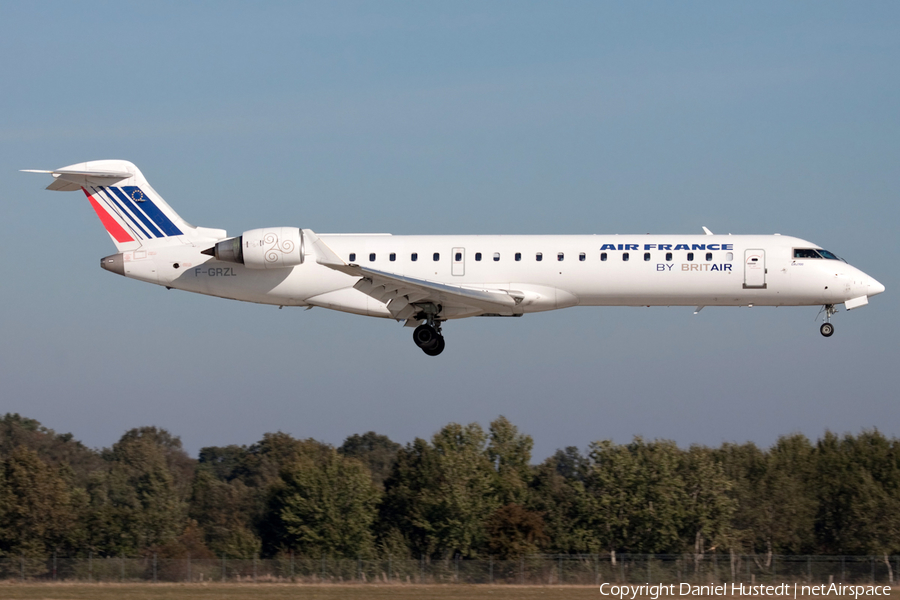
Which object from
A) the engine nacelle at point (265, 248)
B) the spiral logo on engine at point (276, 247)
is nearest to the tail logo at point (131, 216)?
the engine nacelle at point (265, 248)

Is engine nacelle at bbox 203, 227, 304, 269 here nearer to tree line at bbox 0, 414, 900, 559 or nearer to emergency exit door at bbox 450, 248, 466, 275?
emergency exit door at bbox 450, 248, 466, 275

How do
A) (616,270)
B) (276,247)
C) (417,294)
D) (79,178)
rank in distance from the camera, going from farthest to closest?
(79,178), (276,247), (616,270), (417,294)

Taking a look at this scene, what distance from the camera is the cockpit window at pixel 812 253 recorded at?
3162 centimetres

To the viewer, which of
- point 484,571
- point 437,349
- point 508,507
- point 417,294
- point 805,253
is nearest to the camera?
point 417,294

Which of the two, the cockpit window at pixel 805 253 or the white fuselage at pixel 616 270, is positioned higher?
the cockpit window at pixel 805 253

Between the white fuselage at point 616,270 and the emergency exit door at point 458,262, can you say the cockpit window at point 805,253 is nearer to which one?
the white fuselage at point 616,270

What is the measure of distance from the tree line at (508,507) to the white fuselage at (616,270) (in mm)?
24365

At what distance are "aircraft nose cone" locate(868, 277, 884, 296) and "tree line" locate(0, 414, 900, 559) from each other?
2373 cm

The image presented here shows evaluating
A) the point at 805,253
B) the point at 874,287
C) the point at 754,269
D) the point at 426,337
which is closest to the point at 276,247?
the point at 426,337

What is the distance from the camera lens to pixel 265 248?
103 feet

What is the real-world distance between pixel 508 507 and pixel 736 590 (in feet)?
81.5

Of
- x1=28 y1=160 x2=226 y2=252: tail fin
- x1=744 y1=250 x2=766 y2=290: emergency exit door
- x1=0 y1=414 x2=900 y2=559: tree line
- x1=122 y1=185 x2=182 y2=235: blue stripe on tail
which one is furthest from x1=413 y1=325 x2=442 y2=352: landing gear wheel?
x1=0 y1=414 x2=900 y2=559: tree line

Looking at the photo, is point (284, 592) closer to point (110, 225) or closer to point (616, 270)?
point (110, 225)

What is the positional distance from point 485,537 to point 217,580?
2313cm
